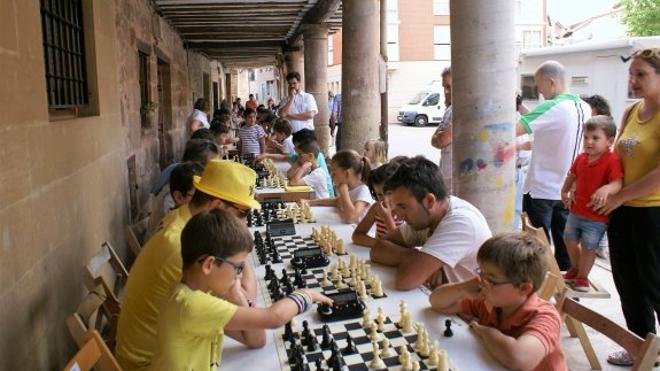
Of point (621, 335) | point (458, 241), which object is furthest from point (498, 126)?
point (621, 335)

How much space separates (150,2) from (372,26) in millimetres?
3424

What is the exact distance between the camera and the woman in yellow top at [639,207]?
3.11 m

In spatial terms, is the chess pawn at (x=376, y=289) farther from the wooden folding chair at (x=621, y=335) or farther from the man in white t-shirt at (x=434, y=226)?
the wooden folding chair at (x=621, y=335)

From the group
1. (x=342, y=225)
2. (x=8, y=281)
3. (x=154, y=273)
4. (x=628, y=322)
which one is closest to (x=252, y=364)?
(x=154, y=273)

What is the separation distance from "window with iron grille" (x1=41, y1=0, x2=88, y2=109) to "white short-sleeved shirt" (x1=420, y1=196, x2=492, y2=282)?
249 centimetres

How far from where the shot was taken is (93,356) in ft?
6.64

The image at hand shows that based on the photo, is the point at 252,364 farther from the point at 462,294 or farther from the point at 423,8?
the point at 423,8

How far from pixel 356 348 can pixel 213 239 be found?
65 centimetres

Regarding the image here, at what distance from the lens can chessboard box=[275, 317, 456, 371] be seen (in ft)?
6.32

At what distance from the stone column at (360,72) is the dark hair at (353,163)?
3232 mm

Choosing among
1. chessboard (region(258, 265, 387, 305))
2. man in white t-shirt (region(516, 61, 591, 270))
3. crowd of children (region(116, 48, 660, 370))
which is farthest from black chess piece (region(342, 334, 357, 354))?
man in white t-shirt (region(516, 61, 591, 270))

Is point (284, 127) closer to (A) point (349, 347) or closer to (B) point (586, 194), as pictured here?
(B) point (586, 194)

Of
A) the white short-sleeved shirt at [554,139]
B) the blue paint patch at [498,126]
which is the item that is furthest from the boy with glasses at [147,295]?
the white short-sleeved shirt at [554,139]

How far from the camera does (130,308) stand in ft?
7.64
